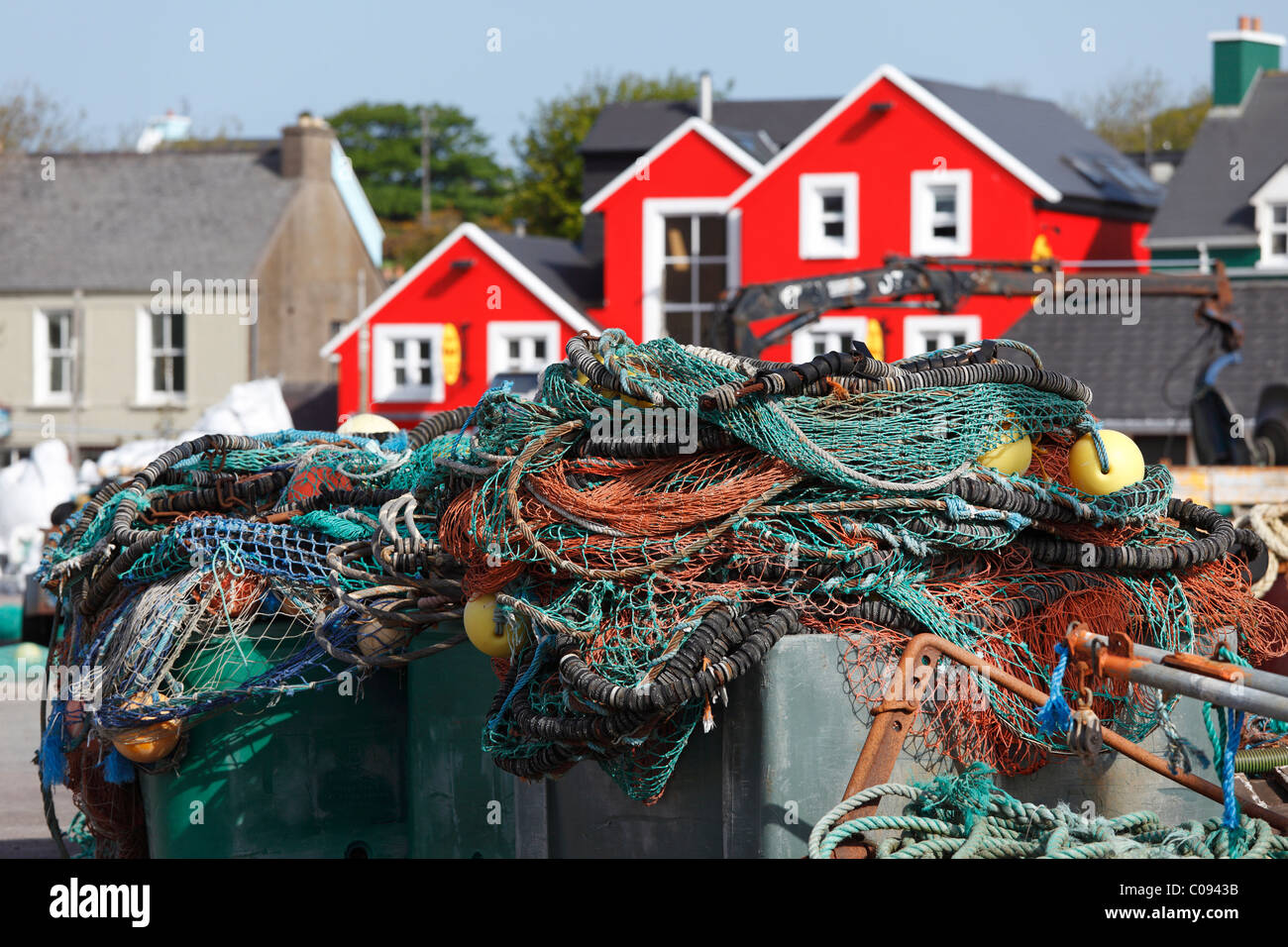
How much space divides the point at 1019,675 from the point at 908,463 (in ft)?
2.11

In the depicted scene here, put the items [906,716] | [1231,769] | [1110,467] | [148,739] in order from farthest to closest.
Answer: [148,739] < [1110,467] < [906,716] < [1231,769]

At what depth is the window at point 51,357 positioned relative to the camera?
36688 mm

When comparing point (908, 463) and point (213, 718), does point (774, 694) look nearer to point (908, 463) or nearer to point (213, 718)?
point (908, 463)

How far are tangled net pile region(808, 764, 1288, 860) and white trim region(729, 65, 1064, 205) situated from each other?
26071mm

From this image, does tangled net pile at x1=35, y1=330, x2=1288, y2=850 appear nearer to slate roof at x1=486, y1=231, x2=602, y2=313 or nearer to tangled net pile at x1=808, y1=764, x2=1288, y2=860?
tangled net pile at x1=808, y1=764, x2=1288, y2=860

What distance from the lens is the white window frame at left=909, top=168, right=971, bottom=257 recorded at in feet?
97.7

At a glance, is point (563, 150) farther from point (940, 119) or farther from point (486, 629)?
point (486, 629)

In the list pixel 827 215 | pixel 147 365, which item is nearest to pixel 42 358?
pixel 147 365

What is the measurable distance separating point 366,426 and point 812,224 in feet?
78.7

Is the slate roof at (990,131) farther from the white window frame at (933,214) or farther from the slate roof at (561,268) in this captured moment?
the slate roof at (561,268)

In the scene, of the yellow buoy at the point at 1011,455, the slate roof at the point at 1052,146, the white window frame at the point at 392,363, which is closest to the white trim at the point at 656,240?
the white window frame at the point at 392,363

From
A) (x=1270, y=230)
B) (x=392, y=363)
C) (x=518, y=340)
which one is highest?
(x=1270, y=230)

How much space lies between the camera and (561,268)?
1330 inches
